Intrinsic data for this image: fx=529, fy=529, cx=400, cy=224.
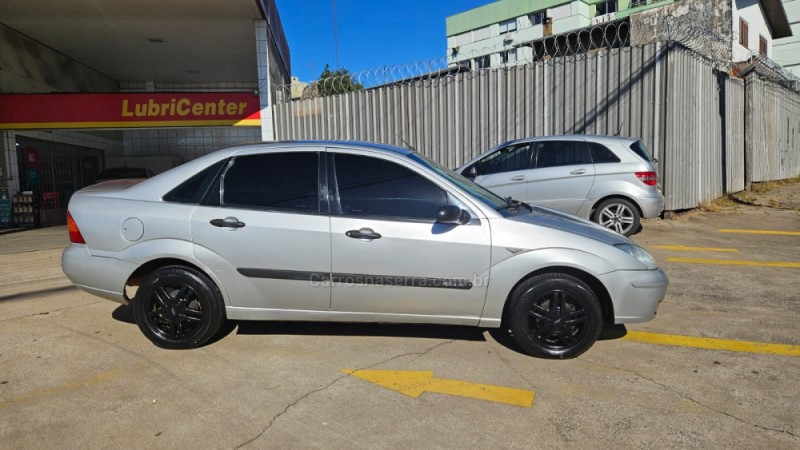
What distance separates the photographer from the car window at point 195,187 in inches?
158

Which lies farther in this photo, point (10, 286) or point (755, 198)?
point (755, 198)

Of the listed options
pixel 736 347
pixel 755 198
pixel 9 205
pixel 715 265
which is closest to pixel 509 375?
pixel 736 347

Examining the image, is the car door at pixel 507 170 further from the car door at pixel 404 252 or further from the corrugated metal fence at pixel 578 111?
the car door at pixel 404 252

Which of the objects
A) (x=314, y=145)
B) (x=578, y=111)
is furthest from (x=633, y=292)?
(x=578, y=111)

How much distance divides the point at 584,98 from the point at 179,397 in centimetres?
899

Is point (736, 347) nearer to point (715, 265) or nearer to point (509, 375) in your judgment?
point (509, 375)

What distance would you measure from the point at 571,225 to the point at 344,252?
168cm

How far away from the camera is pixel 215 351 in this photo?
4.00m

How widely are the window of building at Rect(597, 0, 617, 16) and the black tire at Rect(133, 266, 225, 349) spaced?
53.1 m

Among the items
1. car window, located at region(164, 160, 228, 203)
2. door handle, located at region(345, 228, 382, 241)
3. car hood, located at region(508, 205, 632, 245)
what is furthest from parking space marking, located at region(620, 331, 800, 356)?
car window, located at region(164, 160, 228, 203)

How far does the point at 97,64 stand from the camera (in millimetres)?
18797

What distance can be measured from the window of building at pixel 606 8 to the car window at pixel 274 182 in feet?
172

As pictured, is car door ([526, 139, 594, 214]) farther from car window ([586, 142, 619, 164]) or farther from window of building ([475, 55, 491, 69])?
window of building ([475, 55, 491, 69])

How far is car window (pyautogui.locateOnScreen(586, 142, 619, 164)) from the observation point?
7.98 meters
